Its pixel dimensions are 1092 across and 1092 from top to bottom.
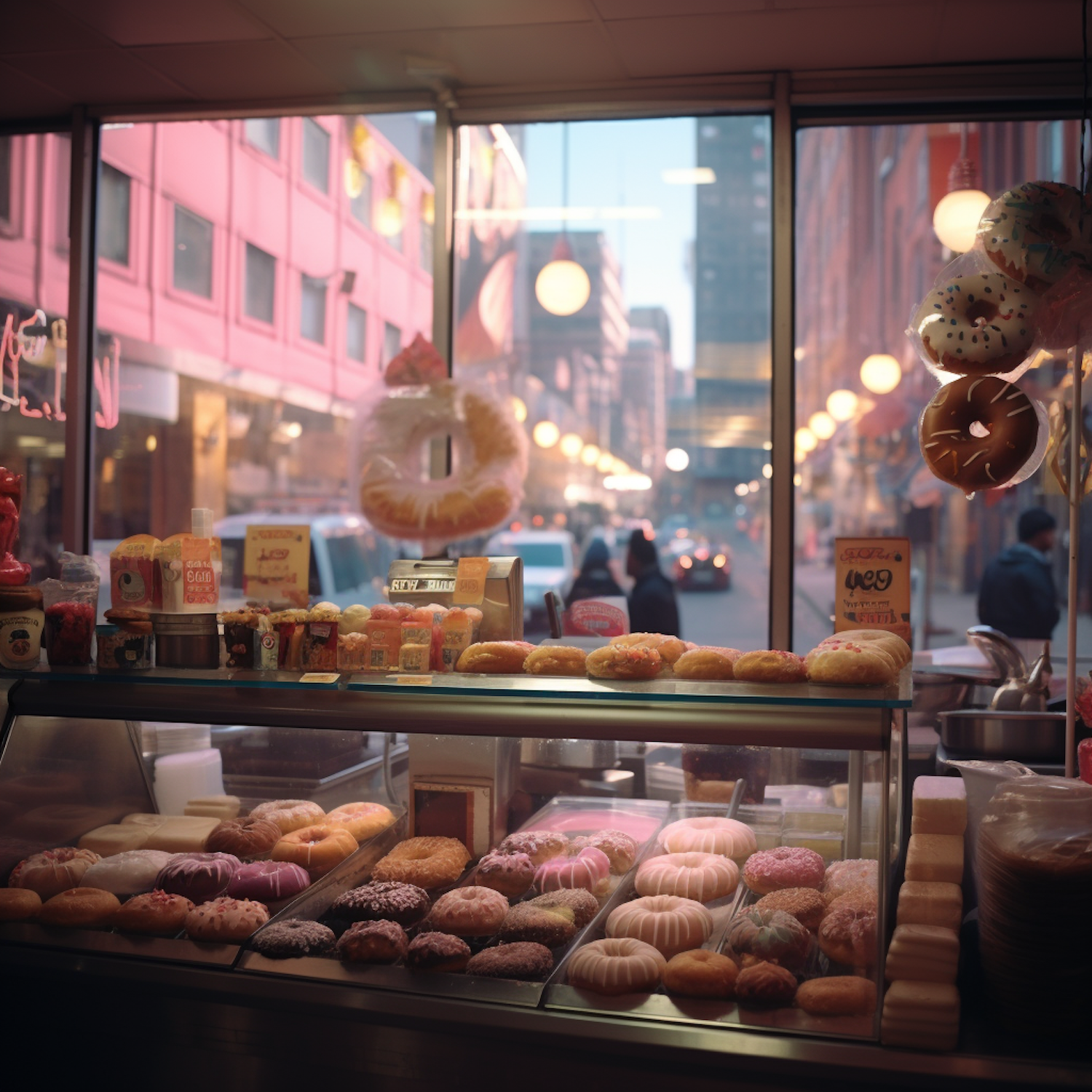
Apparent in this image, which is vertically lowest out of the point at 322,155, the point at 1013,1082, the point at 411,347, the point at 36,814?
the point at 1013,1082

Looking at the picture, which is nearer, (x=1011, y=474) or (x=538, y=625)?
(x=1011, y=474)

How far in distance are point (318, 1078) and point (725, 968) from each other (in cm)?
83

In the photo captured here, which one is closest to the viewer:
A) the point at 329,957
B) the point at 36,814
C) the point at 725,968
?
the point at 725,968

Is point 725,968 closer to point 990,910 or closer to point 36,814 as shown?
point 990,910

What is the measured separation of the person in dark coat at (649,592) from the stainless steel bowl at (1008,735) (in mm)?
2262

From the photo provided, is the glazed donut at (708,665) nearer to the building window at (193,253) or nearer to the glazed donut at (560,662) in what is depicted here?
the glazed donut at (560,662)

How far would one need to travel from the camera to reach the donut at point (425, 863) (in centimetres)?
237

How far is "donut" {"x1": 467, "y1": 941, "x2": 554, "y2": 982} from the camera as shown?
199cm

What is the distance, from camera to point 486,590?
2.59 m

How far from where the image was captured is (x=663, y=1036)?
1797 millimetres

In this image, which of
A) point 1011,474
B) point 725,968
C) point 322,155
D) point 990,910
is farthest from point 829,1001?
point 322,155

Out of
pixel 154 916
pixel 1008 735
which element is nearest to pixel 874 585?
pixel 1008 735

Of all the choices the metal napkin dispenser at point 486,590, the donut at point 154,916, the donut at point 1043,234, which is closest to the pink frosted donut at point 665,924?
the metal napkin dispenser at point 486,590

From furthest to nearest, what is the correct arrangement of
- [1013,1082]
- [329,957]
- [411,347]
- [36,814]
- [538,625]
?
[538,625], [411,347], [36,814], [329,957], [1013,1082]
